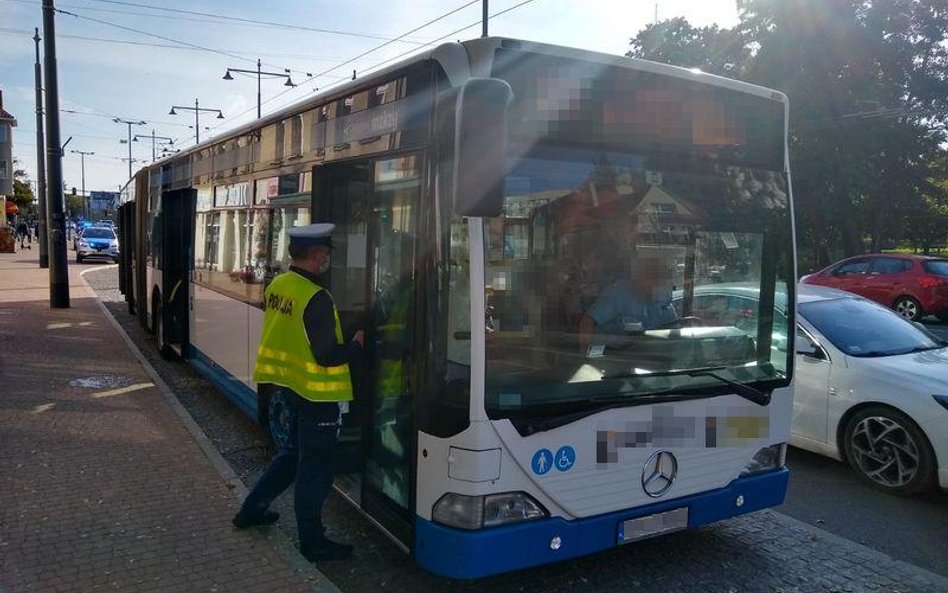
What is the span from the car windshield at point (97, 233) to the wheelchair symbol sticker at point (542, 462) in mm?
39252

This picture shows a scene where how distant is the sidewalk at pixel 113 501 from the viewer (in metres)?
4.03

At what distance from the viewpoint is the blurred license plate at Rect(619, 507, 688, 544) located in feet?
12.7

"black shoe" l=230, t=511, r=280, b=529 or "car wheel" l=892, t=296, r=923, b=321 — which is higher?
"car wheel" l=892, t=296, r=923, b=321

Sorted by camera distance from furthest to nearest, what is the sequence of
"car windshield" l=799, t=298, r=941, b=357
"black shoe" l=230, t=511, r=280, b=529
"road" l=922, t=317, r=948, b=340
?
"road" l=922, t=317, r=948, b=340
"car windshield" l=799, t=298, r=941, b=357
"black shoe" l=230, t=511, r=280, b=529

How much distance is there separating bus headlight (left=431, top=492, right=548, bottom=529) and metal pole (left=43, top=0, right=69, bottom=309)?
49.5 feet

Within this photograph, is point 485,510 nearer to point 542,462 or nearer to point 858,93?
point 542,462

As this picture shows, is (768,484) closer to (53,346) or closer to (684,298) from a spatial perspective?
(684,298)

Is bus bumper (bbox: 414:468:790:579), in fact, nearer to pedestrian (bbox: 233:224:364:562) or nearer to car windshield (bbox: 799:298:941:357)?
pedestrian (bbox: 233:224:364:562)

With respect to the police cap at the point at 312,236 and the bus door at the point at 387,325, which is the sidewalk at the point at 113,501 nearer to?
the bus door at the point at 387,325

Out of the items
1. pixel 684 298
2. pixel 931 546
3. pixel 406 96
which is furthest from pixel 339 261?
pixel 931 546

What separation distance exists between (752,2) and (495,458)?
31.9 meters

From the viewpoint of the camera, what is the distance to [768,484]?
14.5 feet

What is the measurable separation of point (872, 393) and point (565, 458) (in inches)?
132

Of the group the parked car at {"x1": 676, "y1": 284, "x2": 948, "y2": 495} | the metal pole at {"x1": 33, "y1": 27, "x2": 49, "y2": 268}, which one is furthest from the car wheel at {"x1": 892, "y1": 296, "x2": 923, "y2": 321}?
the metal pole at {"x1": 33, "y1": 27, "x2": 49, "y2": 268}
